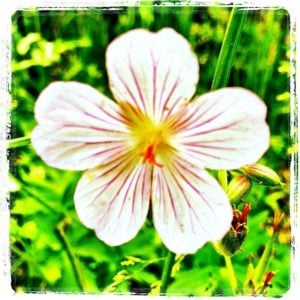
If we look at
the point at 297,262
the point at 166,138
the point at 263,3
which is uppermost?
the point at 263,3

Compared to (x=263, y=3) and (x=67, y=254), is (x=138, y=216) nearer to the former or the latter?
(x=67, y=254)

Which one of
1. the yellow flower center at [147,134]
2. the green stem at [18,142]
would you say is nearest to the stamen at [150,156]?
the yellow flower center at [147,134]

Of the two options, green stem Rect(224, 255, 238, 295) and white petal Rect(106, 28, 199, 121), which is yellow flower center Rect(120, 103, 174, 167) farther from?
green stem Rect(224, 255, 238, 295)

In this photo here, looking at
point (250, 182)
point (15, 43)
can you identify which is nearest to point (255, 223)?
point (250, 182)

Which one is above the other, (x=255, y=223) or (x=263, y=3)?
(x=263, y=3)

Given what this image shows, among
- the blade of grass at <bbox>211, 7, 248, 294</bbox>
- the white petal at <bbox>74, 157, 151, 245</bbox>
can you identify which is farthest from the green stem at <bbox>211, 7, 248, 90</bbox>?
the white petal at <bbox>74, 157, 151, 245</bbox>

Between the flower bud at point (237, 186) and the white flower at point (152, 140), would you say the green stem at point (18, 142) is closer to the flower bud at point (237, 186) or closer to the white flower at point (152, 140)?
the white flower at point (152, 140)
